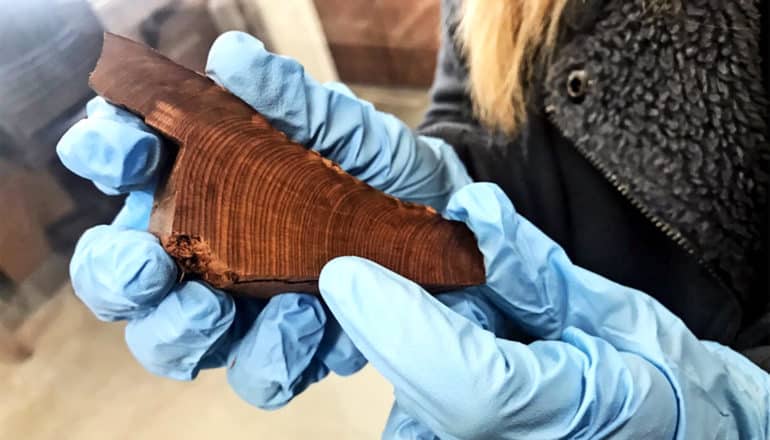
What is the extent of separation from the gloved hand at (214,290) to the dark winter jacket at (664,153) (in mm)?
115

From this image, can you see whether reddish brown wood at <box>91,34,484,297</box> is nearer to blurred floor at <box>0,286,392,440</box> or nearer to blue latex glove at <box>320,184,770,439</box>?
blue latex glove at <box>320,184,770,439</box>

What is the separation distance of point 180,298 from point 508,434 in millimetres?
192

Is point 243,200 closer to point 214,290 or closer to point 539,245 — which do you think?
point 214,290

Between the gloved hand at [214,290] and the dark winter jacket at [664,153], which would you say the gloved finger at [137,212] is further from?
the dark winter jacket at [664,153]

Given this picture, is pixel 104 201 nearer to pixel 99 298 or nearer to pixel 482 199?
pixel 99 298

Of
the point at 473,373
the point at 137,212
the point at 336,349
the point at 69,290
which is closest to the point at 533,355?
the point at 473,373

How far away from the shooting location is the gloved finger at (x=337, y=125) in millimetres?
408

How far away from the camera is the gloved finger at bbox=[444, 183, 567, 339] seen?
1.39 ft

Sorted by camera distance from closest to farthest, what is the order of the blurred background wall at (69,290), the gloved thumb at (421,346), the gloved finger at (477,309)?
the gloved thumb at (421,346) → the gloved finger at (477,309) → the blurred background wall at (69,290)

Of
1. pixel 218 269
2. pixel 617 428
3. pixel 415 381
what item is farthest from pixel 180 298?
pixel 617 428

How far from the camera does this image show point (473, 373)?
327mm

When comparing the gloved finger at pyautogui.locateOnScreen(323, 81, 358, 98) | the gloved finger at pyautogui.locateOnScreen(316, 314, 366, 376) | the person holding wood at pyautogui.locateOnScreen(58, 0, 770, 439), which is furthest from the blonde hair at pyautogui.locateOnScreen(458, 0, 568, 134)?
the gloved finger at pyautogui.locateOnScreen(316, 314, 366, 376)

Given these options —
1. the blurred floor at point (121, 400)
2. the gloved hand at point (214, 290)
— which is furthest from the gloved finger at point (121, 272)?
the blurred floor at point (121, 400)

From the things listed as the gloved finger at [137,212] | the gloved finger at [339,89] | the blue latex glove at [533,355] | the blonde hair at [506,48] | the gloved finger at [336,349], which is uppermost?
the blonde hair at [506,48]
